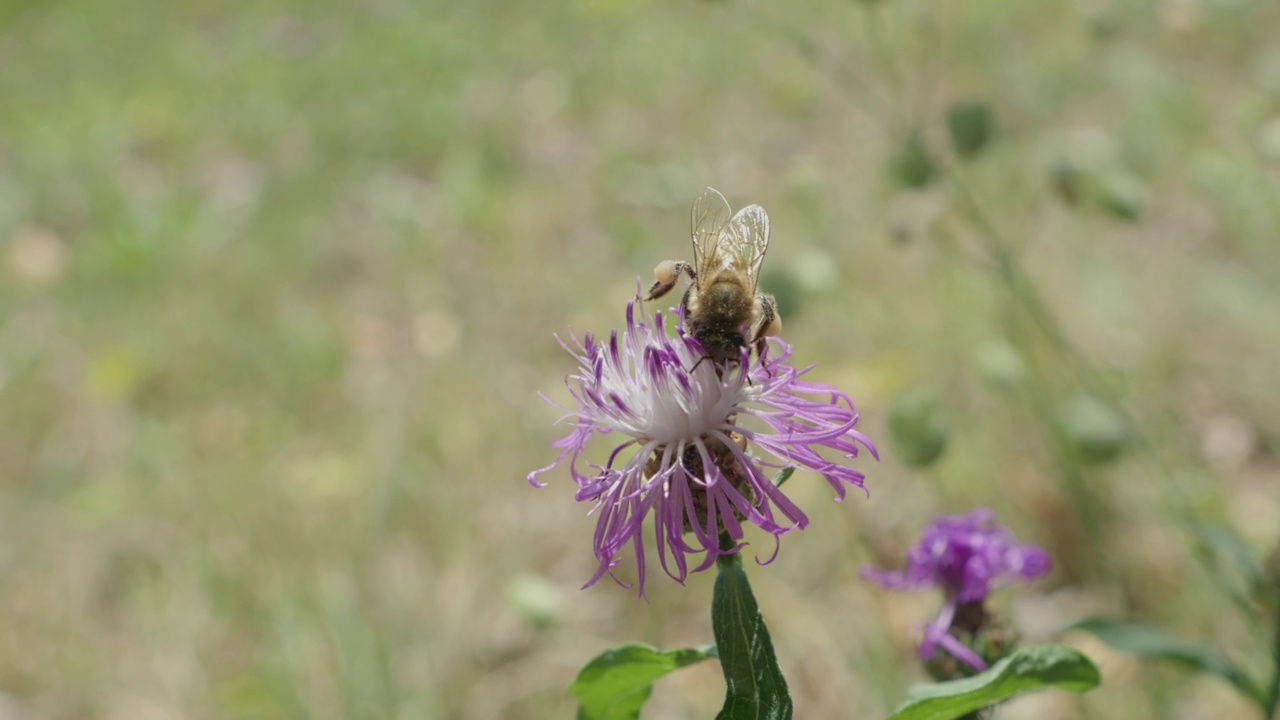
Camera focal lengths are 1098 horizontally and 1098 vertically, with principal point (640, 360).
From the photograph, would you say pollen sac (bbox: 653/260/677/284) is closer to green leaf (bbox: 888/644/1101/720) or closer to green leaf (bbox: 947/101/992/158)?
green leaf (bbox: 888/644/1101/720)

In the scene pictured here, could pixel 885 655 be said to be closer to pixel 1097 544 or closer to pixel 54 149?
pixel 1097 544

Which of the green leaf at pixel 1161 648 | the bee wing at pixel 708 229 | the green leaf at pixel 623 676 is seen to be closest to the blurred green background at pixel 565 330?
the green leaf at pixel 1161 648

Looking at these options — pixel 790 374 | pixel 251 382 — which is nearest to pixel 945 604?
pixel 790 374

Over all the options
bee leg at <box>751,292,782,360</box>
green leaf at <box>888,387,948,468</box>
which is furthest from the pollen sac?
green leaf at <box>888,387,948,468</box>

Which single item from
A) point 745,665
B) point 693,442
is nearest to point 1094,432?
point 693,442

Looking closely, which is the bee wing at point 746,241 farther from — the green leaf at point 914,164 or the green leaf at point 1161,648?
the green leaf at point 914,164
